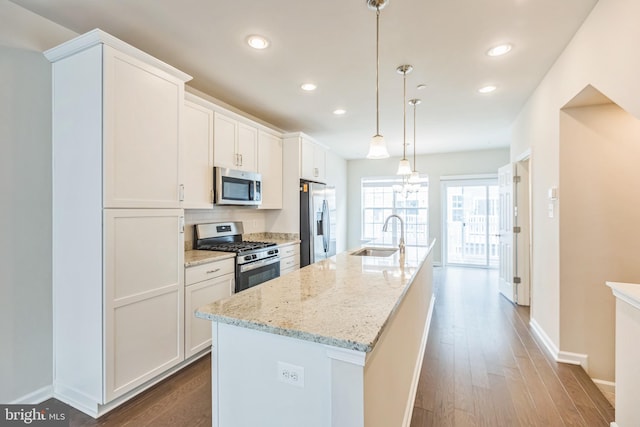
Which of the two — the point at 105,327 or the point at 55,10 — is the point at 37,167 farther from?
the point at 105,327

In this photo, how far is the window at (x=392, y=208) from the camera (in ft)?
22.8

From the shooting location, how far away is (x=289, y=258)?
151 inches

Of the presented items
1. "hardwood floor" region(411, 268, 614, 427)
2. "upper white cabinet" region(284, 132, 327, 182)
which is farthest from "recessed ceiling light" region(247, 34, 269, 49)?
"hardwood floor" region(411, 268, 614, 427)

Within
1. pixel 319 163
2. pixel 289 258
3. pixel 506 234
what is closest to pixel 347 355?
pixel 289 258

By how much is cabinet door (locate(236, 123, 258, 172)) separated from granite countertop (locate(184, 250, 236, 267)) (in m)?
1.08

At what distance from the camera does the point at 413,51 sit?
2447 millimetres

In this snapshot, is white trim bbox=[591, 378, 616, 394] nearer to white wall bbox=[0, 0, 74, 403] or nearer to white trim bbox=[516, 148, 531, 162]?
white trim bbox=[516, 148, 531, 162]

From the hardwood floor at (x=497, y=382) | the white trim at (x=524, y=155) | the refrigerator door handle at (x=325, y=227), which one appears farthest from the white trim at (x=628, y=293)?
the refrigerator door handle at (x=325, y=227)

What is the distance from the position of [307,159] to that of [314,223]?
963 millimetres

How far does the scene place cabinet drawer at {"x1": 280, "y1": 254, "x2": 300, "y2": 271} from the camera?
12.1 feet

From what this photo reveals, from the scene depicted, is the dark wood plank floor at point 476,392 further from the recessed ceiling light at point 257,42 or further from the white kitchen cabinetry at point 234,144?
the recessed ceiling light at point 257,42

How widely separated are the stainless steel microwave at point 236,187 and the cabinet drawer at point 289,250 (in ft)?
2.16

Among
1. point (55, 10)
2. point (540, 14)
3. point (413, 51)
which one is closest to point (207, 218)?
point (55, 10)

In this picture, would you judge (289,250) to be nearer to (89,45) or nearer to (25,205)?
(25,205)
